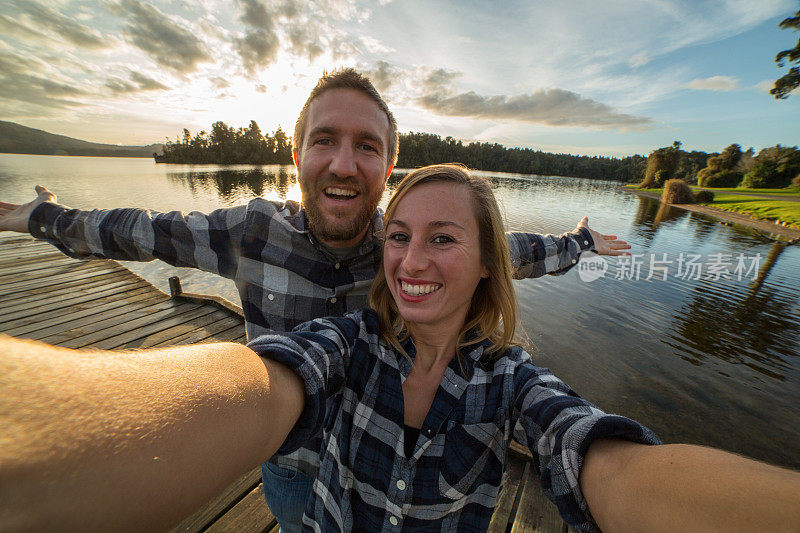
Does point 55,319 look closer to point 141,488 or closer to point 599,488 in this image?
point 141,488

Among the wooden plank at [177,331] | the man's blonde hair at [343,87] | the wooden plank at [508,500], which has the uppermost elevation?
the man's blonde hair at [343,87]

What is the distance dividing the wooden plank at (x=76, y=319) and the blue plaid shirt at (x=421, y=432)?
682cm

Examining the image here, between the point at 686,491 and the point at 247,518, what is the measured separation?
10.9 feet

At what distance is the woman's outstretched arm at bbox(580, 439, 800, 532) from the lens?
0.78 metres

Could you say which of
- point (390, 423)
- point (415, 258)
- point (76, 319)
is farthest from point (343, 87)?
point (76, 319)

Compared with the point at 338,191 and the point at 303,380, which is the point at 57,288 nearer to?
the point at 338,191

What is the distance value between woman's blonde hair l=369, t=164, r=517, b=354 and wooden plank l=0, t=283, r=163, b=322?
7.34 meters

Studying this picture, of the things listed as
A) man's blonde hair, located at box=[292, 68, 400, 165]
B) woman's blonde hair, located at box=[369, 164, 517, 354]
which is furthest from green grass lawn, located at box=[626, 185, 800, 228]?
man's blonde hair, located at box=[292, 68, 400, 165]

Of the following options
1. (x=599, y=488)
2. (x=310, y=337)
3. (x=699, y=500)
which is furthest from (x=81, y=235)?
(x=699, y=500)

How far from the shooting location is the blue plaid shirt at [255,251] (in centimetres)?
236

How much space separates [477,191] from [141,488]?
2.17 m

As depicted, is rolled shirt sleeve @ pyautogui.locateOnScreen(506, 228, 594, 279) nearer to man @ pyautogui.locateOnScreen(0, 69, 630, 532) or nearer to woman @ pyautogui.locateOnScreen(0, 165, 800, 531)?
woman @ pyautogui.locateOnScreen(0, 165, 800, 531)

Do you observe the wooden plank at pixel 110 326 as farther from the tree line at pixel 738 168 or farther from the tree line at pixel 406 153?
the tree line at pixel 406 153

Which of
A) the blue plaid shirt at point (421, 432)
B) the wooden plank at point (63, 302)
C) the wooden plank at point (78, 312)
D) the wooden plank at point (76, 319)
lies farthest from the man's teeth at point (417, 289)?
the wooden plank at point (63, 302)
